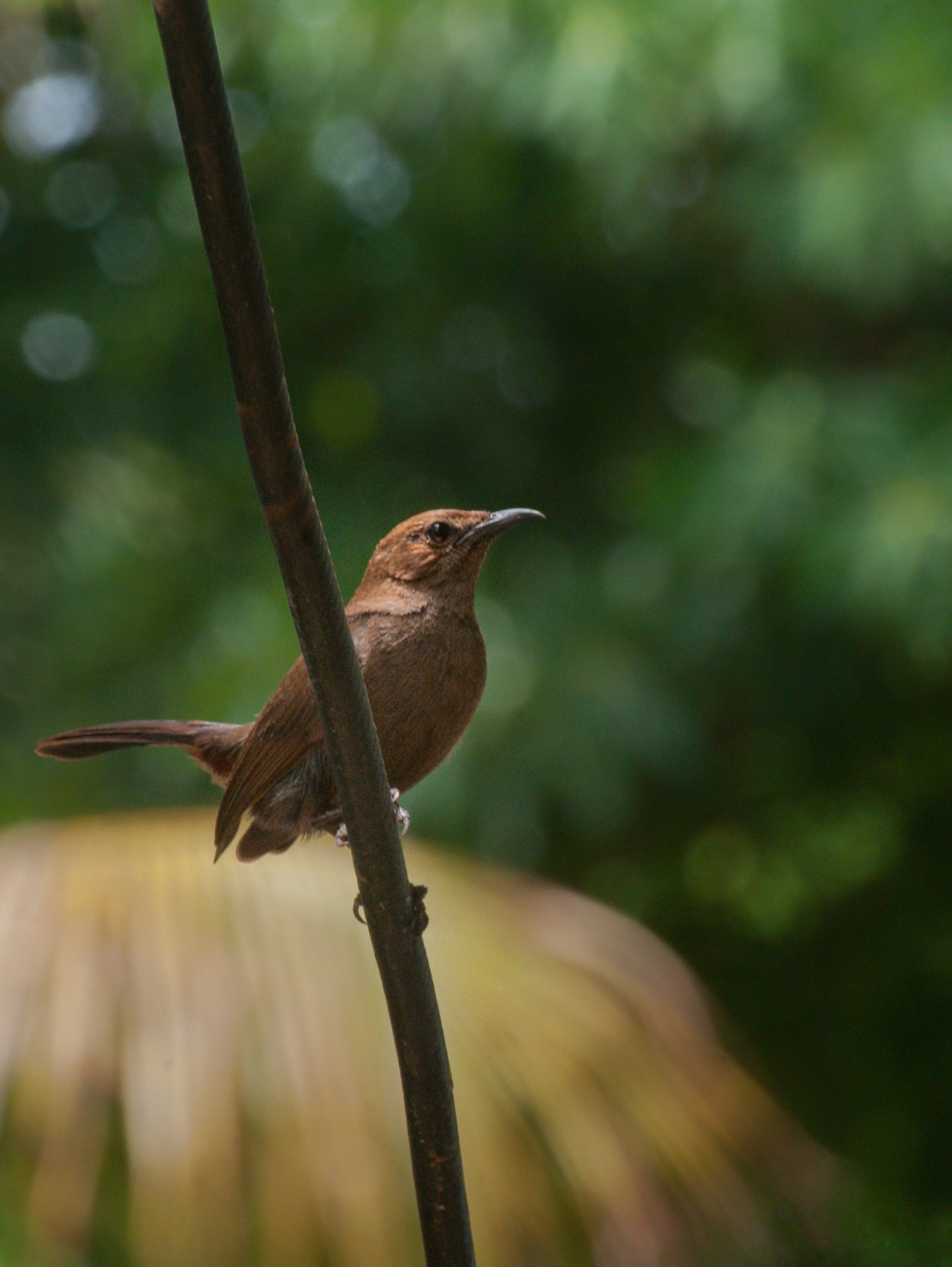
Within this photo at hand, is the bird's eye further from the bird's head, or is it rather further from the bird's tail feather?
the bird's tail feather

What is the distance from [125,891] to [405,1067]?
1.79 m

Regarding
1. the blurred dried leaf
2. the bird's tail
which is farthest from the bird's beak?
the blurred dried leaf

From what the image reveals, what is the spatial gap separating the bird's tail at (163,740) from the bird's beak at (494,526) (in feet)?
2.60

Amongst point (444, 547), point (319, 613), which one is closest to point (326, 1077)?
point (444, 547)

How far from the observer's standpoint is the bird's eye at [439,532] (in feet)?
11.6

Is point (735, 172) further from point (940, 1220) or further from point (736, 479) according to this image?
point (940, 1220)

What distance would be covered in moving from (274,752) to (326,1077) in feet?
2.65

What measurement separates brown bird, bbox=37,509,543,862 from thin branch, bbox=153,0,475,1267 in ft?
2.94

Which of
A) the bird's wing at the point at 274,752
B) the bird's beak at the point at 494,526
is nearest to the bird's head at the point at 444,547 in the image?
the bird's beak at the point at 494,526

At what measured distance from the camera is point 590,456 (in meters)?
6.98

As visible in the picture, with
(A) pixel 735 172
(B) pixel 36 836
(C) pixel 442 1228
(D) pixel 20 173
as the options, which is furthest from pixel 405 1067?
(D) pixel 20 173

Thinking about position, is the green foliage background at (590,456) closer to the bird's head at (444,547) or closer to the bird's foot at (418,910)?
the bird's head at (444,547)

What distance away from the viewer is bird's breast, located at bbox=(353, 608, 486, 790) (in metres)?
3.15

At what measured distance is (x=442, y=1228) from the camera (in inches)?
88.6
